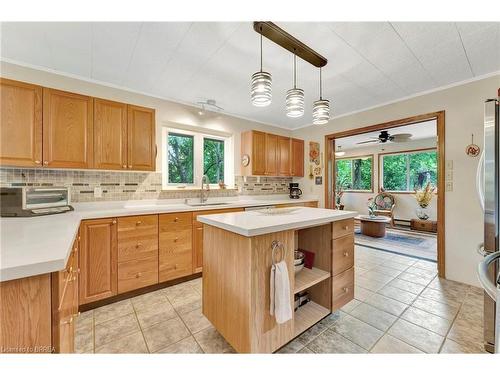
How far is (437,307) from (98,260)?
327 cm

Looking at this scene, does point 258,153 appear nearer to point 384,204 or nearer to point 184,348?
point 184,348

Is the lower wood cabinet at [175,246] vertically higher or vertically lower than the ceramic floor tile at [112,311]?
higher

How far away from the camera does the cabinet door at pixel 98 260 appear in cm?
192

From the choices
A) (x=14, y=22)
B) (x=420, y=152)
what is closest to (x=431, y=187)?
(x=420, y=152)

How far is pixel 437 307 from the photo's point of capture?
1975mm

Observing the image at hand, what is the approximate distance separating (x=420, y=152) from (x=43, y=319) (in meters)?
7.72

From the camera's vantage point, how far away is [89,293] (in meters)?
1.95

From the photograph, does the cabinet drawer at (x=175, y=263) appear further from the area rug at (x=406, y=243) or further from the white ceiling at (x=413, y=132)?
the white ceiling at (x=413, y=132)

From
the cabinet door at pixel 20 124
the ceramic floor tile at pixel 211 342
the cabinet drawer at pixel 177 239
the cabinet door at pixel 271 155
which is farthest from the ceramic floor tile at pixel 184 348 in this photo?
the cabinet door at pixel 271 155

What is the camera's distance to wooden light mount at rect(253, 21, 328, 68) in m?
1.52

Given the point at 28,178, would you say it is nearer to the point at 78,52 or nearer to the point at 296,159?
the point at 78,52

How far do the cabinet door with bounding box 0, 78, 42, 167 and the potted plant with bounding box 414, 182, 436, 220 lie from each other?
739 cm

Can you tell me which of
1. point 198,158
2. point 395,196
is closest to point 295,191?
point 198,158

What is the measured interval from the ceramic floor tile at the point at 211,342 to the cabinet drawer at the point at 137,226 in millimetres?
1138
